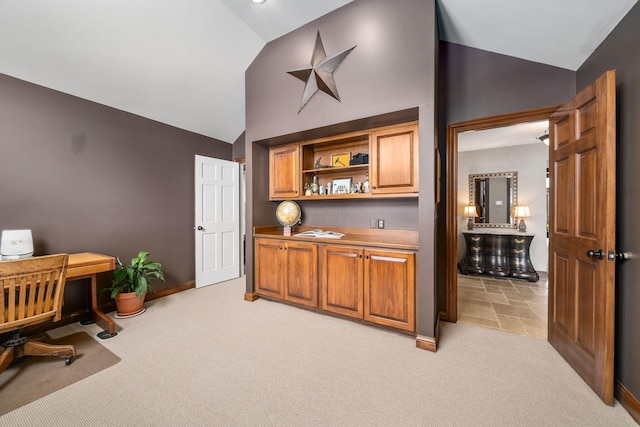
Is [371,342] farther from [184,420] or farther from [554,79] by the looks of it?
[554,79]

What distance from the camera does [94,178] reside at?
3119mm

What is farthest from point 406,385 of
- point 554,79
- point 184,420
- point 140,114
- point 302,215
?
point 140,114

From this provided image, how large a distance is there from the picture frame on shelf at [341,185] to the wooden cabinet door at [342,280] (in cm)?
84

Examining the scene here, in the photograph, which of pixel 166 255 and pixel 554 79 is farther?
pixel 166 255

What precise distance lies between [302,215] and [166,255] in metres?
2.11

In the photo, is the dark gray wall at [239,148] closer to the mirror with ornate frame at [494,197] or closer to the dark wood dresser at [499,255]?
the dark wood dresser at [499,255]

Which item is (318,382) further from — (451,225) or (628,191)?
(628,191)

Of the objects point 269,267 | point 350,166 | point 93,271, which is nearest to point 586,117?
point 350,166

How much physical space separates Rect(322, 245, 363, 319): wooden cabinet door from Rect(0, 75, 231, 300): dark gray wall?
251cm

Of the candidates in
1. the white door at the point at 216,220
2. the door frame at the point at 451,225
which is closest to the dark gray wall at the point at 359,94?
the door frame at the point at 451,225

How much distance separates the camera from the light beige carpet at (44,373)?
1.72 metres

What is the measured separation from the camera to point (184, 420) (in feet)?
5.01

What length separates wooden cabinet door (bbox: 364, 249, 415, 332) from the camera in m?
2.42

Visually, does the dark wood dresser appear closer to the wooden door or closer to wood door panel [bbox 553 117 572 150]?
the wooden door
